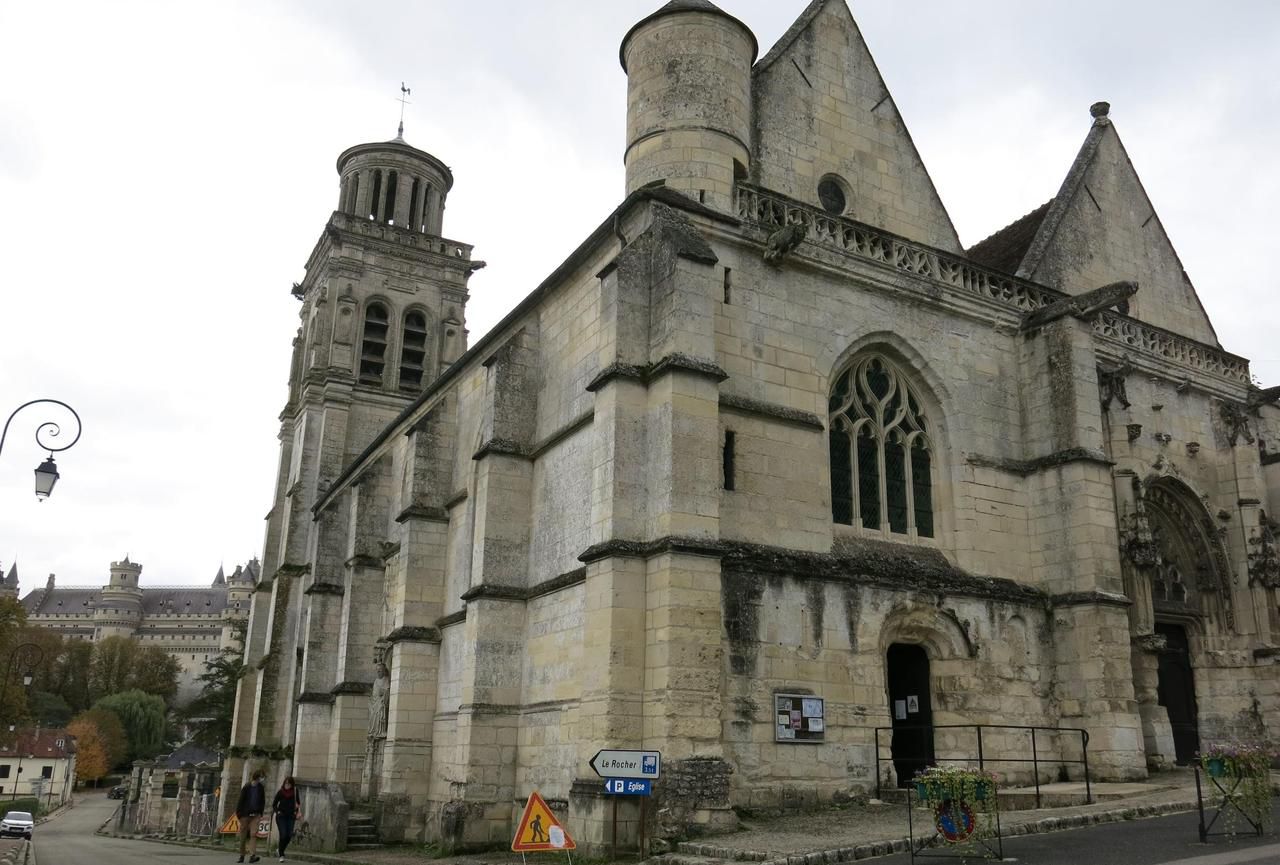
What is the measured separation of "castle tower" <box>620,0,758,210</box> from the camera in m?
15.1

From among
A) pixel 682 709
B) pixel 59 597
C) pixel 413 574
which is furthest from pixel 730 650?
pixel 59 597

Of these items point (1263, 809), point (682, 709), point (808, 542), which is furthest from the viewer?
point (808, 542)

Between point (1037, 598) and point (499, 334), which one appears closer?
point (1037, 598)

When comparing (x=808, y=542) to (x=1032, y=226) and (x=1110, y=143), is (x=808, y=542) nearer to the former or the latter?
(x=1032, y=226)

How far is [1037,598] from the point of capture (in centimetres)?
1584

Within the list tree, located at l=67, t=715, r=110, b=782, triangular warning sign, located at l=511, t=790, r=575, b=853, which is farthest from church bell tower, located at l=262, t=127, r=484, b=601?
tree, located at l=67, t=715, r=110, b=782

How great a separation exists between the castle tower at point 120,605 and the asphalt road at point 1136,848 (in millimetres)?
145139

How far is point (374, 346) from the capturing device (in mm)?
34656

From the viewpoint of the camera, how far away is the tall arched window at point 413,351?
34625 millimetres

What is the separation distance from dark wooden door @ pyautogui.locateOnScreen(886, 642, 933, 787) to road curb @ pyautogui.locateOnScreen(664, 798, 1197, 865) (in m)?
3.32

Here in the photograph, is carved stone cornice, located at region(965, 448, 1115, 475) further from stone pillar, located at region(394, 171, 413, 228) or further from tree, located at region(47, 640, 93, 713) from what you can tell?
tree, located at region(47, 640, 93, 713)

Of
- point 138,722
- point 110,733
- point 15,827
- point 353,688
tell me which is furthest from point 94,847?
point 138,722

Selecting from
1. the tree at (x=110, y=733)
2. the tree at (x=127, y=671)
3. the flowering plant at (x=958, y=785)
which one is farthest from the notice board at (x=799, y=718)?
the tree at (x=127, y=671)

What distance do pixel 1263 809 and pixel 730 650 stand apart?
18.5ft
